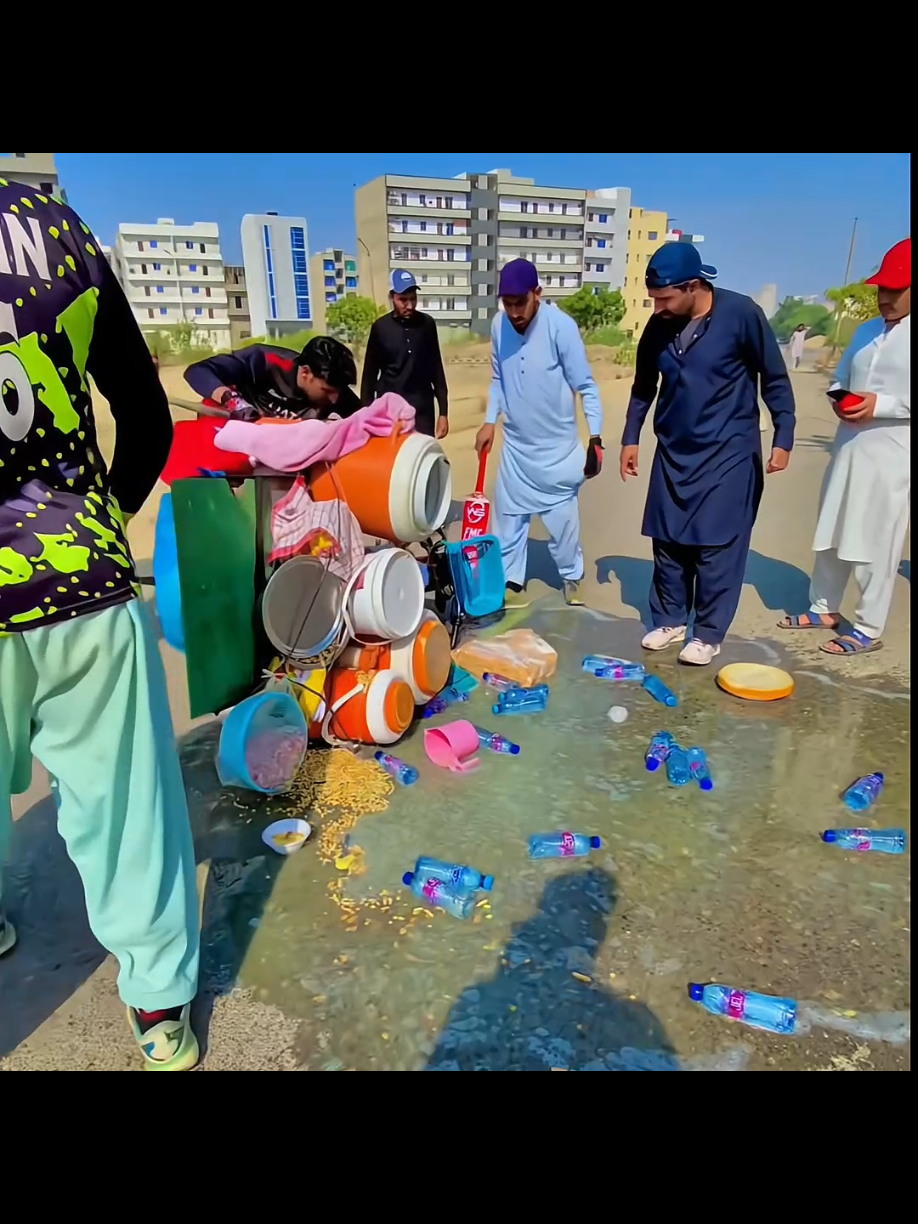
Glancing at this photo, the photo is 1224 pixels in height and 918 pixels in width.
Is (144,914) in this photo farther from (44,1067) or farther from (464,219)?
(464,219)

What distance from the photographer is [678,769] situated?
2.93m

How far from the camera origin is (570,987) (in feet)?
6.66

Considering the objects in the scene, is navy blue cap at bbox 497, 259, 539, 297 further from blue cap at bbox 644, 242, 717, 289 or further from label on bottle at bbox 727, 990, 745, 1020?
label on bottle at bbox 727, 990, 745, 1020

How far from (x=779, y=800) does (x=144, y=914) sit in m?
2.17

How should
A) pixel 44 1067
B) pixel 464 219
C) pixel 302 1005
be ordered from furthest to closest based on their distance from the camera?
pixel 464 219 < pixel 302 1005 < pixel 44 1067

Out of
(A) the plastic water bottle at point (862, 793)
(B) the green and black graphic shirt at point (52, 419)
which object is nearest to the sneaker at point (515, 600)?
(A) the plastic water bottle at point (862, 793)

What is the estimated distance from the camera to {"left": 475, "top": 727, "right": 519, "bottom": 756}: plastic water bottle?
309 centimetres

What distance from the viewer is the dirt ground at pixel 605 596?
6.15 ft

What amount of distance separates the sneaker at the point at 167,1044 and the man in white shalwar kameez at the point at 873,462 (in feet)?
11.3

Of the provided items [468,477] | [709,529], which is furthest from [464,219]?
[709,529]

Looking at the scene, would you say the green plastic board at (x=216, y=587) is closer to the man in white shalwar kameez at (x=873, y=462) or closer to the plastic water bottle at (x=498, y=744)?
the plastic water bottle at (x=498, y=744)

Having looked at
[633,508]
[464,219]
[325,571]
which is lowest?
[633,508]

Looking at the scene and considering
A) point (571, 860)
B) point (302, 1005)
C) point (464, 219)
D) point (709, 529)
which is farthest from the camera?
point (464, 219)

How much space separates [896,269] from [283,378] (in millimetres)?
2765
